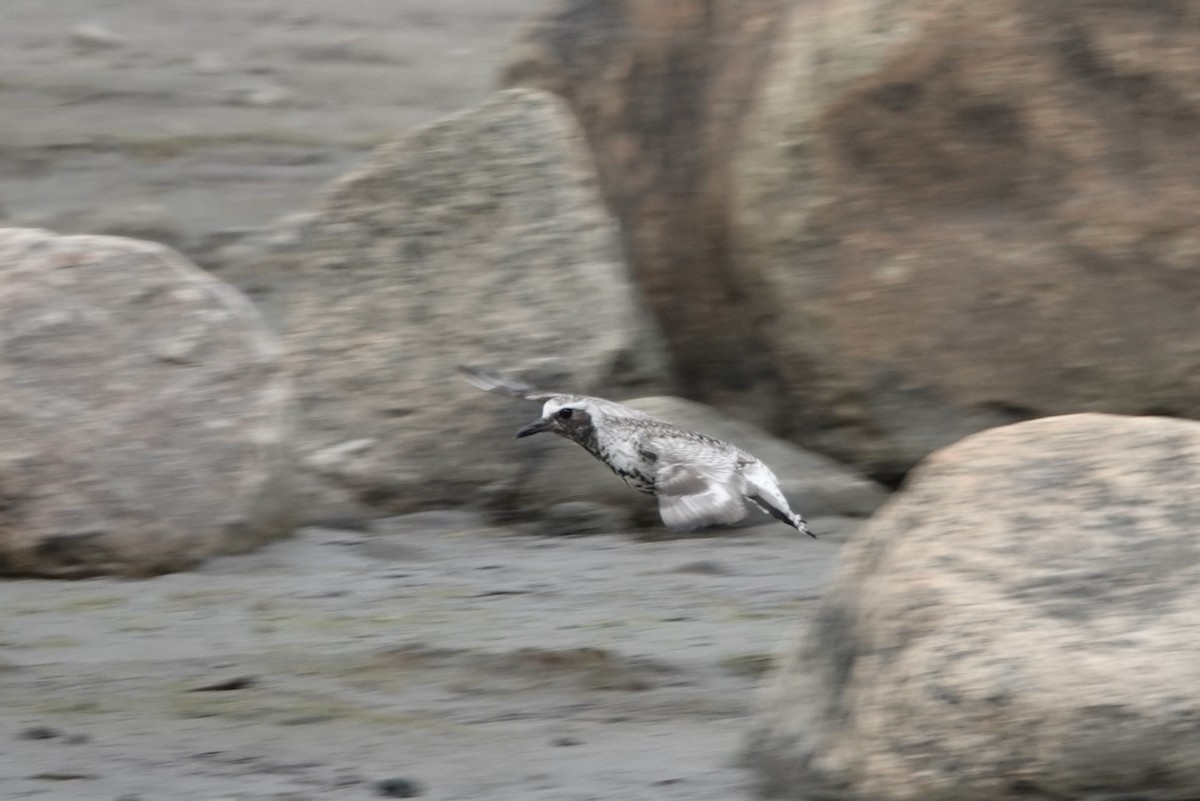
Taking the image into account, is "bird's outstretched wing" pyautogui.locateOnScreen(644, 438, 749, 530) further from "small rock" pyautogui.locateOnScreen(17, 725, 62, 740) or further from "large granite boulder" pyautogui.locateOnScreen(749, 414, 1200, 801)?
"small rock" pyautogui.locateOnScreen(17, 725, 62, 740)

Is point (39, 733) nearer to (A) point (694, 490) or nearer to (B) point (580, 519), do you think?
(A) point (694, 490)

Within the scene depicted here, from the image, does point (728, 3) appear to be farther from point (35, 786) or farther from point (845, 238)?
point (35, 786)

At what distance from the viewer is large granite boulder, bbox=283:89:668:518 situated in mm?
6625

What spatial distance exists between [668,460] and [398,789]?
2.34m

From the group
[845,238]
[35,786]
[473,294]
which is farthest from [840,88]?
[35,786]

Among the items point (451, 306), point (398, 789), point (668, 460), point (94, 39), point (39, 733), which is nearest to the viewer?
point (398, 789)

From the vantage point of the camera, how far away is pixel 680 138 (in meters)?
7.14

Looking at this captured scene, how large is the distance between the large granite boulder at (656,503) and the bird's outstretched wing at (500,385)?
0.07 m

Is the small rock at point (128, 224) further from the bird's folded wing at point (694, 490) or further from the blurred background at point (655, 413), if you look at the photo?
the bird's folded wing at point (694, 490)

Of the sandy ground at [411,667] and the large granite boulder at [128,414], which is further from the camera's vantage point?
the large granite boulder at [128,414]

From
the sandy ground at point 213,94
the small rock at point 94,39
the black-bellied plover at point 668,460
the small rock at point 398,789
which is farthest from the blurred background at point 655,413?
the small rock at point 94,39

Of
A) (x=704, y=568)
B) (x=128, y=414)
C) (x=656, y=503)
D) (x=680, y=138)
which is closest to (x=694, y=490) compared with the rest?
(x=704, y=568)

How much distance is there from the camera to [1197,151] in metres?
6.42

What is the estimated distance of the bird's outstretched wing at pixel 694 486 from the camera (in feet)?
18.6
